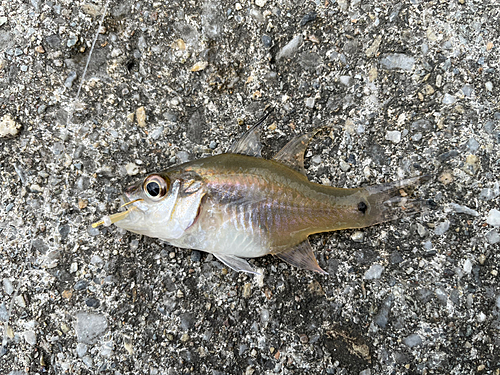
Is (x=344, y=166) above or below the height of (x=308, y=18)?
below

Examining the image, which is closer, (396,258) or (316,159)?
(396,258)

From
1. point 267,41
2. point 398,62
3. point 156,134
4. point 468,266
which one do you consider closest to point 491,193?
point 468,266

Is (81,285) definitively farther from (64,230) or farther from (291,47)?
(291,47)

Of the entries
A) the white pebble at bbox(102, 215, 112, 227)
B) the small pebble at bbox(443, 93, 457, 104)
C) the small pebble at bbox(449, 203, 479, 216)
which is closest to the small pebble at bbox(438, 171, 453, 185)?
the small pebble at bbox(449, 203, 479, 216)

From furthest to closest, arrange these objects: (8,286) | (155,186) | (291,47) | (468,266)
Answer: (291,47) < (8,286) < (468,266) < (155,186)

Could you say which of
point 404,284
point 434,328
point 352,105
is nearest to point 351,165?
point 352,105

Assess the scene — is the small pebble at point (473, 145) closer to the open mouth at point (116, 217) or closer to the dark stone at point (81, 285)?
the open mouth at point (116, 217)

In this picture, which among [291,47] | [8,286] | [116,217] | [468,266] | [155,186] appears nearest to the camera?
[155,186]

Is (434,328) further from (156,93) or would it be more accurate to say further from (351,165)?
(156,93)
